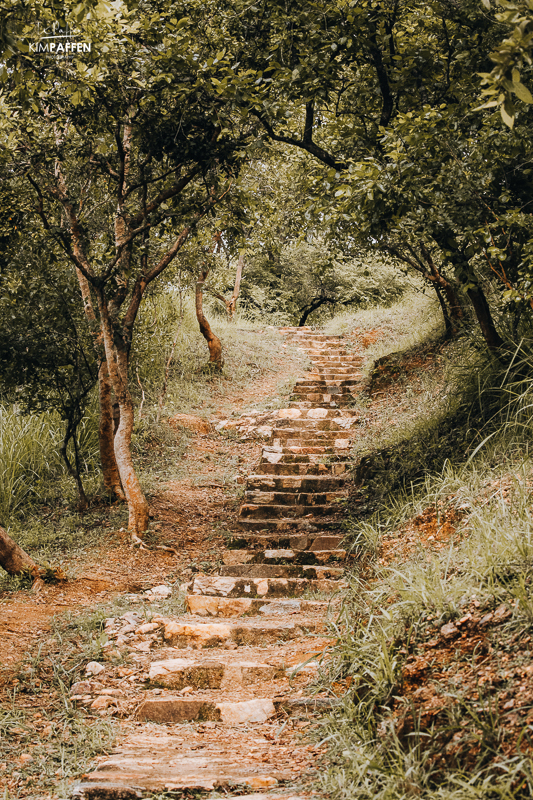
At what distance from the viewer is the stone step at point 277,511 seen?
5623 mm

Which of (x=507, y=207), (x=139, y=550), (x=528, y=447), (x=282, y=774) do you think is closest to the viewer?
(x=282, y=774)

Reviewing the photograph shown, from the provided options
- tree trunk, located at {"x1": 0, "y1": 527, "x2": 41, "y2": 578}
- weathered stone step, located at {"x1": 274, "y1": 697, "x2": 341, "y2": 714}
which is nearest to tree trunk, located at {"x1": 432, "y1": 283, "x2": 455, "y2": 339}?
tree trunk, located at {"x1": 0, "y1": 527, "x2": 41, "y2": 578}

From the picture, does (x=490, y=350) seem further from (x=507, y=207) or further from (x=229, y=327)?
(x=229, y=327)

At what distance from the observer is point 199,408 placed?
925 centimetres

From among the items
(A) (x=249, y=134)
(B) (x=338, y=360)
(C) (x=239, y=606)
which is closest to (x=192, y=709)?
(C) (x=239, y=606)

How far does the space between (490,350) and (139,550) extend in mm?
3291

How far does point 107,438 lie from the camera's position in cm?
616

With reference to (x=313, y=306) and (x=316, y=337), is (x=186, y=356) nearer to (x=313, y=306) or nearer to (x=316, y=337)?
(x=316, y=337)

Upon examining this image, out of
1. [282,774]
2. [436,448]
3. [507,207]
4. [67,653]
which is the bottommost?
[67,653]

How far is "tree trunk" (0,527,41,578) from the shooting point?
4254mm

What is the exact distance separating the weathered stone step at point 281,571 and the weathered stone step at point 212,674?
1461 mm

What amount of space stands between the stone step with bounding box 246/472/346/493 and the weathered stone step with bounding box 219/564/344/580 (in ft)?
4.82

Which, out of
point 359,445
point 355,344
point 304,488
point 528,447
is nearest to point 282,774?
point 528,447

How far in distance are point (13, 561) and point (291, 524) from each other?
7.67 ft
